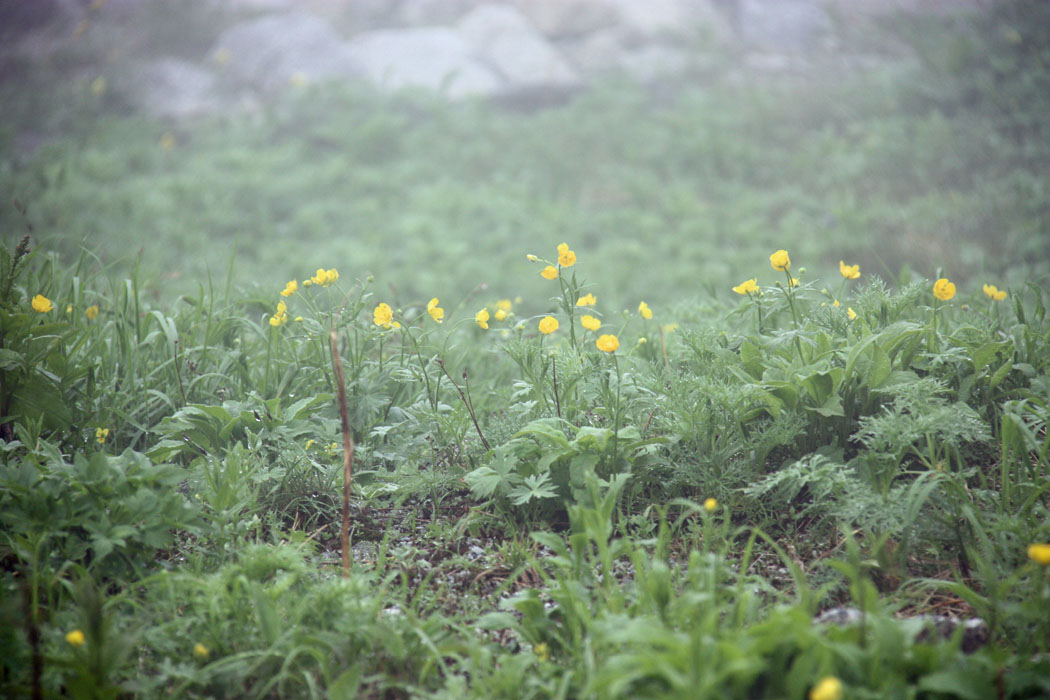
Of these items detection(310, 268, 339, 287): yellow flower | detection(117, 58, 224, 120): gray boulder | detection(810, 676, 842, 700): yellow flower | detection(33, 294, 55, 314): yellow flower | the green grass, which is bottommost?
the green grass

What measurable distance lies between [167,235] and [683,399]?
5.28 meters

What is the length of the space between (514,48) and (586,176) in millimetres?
2689

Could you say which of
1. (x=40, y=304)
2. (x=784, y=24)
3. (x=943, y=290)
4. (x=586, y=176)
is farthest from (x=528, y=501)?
(x=784, y=24)

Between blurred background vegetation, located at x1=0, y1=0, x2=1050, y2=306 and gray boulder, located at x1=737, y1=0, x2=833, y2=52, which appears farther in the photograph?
gray boulder, located at x1=737, y1=0, x2=833, y2=52

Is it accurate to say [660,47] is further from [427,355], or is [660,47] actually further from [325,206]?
[427,355]

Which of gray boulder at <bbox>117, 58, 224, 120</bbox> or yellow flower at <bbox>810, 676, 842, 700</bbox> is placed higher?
gray boulder at <bbox>117, 58, 224, 120</bbox>

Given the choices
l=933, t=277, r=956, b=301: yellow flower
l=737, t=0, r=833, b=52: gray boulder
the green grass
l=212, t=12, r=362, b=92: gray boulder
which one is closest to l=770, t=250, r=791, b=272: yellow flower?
the green grass

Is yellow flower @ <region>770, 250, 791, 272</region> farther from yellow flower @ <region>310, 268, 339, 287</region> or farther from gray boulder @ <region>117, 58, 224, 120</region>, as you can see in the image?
gray boulder @ <region>117, 58, 224, 120</region>

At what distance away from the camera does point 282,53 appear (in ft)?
28.0

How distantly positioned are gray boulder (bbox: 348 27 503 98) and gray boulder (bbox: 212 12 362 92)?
246 millimetres

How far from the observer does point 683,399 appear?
6.58 ft

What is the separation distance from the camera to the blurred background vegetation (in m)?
5.50

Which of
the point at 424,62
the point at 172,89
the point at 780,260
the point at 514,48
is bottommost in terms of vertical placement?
the point at 780,260

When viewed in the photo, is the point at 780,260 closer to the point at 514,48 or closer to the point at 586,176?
the point at 586,176
